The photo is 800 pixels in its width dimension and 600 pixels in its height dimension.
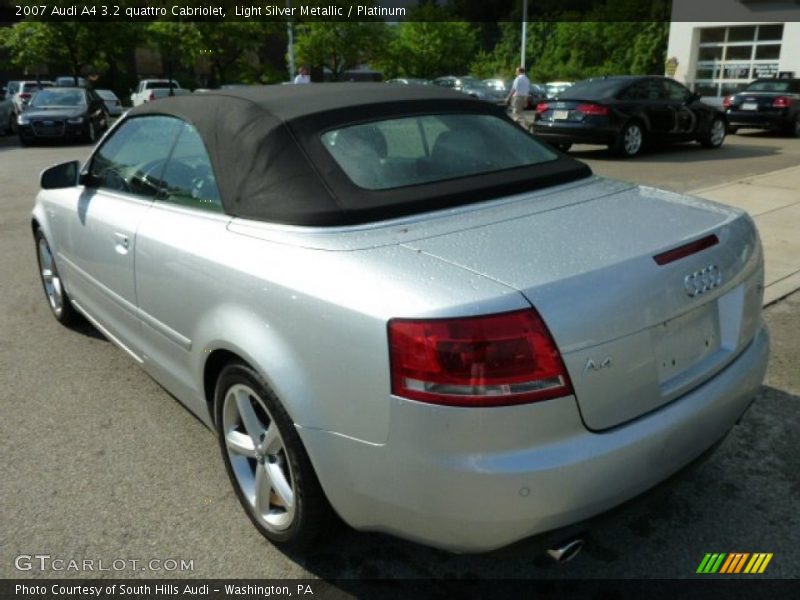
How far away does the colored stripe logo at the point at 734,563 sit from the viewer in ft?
8.00

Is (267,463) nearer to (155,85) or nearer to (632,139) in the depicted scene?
(632,139)

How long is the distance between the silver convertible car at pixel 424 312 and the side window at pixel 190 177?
A: 0.01 m

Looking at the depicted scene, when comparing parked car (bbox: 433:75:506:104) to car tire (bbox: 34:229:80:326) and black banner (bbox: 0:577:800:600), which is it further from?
black banner (bbox: 0:577:800:600)

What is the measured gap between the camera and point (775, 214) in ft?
25.4

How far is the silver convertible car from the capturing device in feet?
6.15

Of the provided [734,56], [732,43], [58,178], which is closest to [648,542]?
[58,178]

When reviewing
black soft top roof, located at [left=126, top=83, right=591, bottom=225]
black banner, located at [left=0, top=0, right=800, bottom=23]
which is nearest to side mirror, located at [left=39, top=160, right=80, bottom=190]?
black soft top roof, located at [left=126, top=83, right=591, bottom=225]

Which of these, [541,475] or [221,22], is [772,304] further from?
[221,22]

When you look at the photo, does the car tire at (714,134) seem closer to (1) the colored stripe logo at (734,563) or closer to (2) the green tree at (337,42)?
(1) the colored stripe logo at (734,563)

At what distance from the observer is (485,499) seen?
188 cm

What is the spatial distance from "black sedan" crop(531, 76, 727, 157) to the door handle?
10851 mm

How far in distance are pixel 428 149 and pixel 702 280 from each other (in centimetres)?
126

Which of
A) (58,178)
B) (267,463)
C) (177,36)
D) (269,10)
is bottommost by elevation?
(267,463)

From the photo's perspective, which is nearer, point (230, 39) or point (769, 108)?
point (769, 108)
